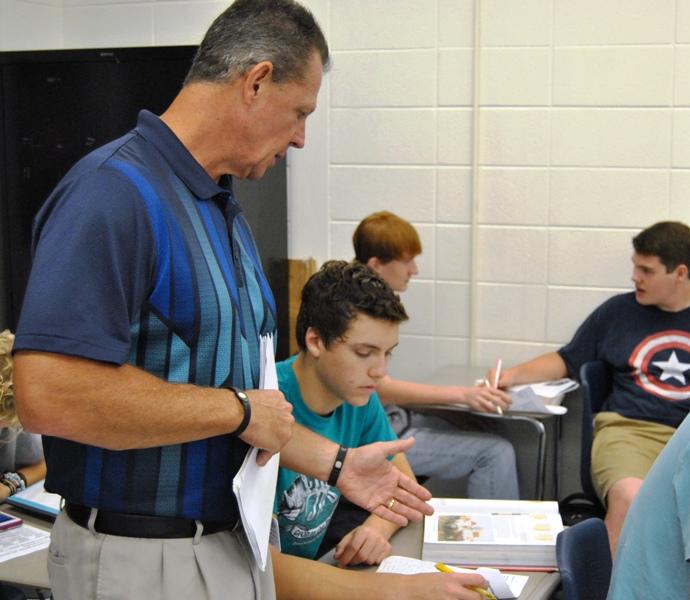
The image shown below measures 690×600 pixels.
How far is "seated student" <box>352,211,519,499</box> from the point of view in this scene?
331 centimetres

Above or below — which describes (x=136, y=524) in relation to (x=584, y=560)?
above

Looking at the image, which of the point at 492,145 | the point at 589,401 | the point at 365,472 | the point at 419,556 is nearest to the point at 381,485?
the point at 365,472

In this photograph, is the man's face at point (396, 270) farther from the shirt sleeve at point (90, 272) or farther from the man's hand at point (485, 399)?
the shirt sleeve at point (90, 272)

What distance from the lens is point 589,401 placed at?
3.42 meters

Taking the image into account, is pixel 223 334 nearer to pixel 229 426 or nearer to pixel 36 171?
pixel 229 426

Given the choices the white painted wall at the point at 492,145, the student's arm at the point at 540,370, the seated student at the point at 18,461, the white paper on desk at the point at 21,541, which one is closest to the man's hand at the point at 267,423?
the white paper on desk at the point at 21,541

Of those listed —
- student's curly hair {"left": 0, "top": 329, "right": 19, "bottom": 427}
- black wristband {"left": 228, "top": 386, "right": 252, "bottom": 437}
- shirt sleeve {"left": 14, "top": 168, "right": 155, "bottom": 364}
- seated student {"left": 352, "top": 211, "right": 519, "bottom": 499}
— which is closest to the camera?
shirt sleeve {"left": 14, "top": 168, "right": 155, "bottom": 364}

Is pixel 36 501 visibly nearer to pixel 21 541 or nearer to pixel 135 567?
pixel 21 541

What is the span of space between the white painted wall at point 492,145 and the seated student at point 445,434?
49 centimetres

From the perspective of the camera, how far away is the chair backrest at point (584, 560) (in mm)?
1615

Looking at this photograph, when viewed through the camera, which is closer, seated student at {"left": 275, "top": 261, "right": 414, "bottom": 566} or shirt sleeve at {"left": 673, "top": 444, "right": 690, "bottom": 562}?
shirt sleeve at {"left": 673, "top": 444, "right": 690, "bottom": 562}

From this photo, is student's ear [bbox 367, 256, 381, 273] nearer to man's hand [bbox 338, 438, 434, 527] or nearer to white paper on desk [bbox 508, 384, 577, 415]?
white paper on desk [bbox 508, 384, 577, 415]

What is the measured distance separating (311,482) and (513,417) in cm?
152

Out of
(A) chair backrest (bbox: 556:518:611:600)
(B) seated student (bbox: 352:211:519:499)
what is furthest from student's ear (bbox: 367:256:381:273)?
(A) chair backrest (bbox: 556:518:611:600)
